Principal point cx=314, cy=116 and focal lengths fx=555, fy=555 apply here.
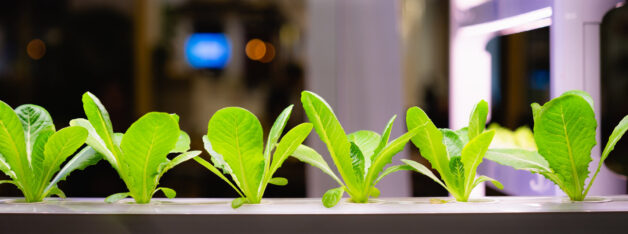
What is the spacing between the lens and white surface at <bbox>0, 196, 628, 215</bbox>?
417 millimetres

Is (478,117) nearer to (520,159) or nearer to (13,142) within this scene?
(520,159)

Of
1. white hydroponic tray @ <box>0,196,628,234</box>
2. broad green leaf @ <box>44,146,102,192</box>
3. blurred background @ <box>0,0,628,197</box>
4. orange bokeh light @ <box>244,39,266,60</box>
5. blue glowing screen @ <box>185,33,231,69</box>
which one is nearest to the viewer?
white hydroponic tray @ <box>0,196,628,234</box>

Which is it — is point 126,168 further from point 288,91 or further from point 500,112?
point 288,91

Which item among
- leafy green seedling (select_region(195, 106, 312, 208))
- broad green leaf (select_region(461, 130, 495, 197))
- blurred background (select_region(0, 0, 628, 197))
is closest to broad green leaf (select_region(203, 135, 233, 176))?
leafy green seedling (select_region(195, 106, 312, 208))

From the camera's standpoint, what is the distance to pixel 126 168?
49cm

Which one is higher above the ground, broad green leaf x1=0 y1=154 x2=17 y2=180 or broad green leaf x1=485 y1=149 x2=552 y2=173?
broad green leaf x1=0 y1=154 x2=17 y2=180

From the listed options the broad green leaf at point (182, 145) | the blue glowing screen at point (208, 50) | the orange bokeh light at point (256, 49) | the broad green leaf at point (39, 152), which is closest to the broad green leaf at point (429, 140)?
the broad green leaf at point (182, 145)

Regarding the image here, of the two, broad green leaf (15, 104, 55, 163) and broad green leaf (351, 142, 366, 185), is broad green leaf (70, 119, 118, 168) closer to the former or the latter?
broad green leaf (15, 104, 55, 163)

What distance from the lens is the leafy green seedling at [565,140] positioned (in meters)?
0.46

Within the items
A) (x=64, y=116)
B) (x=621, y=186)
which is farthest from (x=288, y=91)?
(x=621, y=186)

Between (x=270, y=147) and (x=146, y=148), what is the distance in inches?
4.1

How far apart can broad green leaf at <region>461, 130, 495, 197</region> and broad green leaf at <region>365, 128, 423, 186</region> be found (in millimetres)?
45

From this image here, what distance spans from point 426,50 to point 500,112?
106 inches

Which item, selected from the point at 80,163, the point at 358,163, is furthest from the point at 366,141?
the point at 80,163
